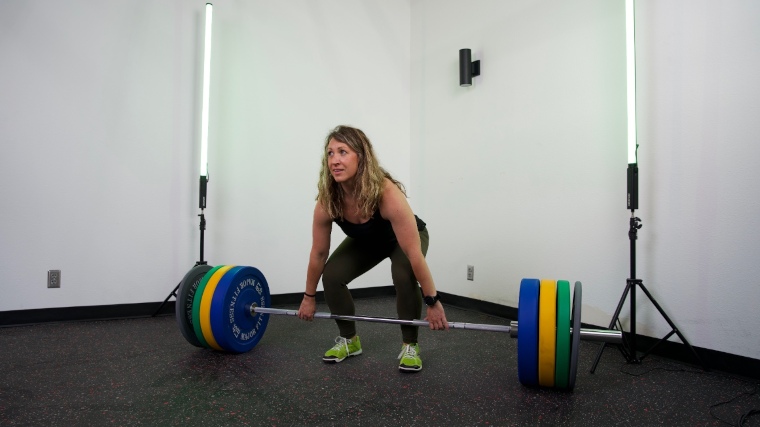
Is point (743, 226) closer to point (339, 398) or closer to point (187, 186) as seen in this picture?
point (339, 398)

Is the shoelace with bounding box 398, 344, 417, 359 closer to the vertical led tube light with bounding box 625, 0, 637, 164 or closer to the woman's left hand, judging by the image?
the woman's left hand

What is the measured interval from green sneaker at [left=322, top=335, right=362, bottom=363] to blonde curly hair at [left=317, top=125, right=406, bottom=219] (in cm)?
61

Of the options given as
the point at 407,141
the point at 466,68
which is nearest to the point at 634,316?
the point at 466,68

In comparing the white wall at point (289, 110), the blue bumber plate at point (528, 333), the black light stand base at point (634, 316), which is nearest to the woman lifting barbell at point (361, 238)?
the blue bumber plate at point (528, 333)

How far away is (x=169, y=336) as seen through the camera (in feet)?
8.45

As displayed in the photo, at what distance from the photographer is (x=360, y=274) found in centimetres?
213

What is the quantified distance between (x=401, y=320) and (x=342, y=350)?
0.42m

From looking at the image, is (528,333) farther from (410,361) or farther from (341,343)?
(341,343)

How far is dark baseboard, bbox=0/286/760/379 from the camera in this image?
1992 mm

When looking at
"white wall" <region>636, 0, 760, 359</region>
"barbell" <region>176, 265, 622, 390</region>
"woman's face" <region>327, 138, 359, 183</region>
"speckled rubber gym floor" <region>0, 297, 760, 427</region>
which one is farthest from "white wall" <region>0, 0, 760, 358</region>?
"woman's face" <region>327, 138, 359, 183</region>

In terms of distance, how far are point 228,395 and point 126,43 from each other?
8.16 ft

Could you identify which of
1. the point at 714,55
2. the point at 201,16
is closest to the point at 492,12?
the point at 714,55

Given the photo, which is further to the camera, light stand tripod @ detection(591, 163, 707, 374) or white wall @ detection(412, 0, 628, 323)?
white wall @ detection(412, 0, 628, 323)

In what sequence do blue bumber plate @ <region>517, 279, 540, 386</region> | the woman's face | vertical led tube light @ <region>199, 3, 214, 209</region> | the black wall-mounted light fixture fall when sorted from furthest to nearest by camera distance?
the black wall-mounted light fixture, vertical led tube light @ <region>199, 3, 214, 209</region>, the woman's face, blue bumber plate @ <region>517, 279, 540, 386</region>
